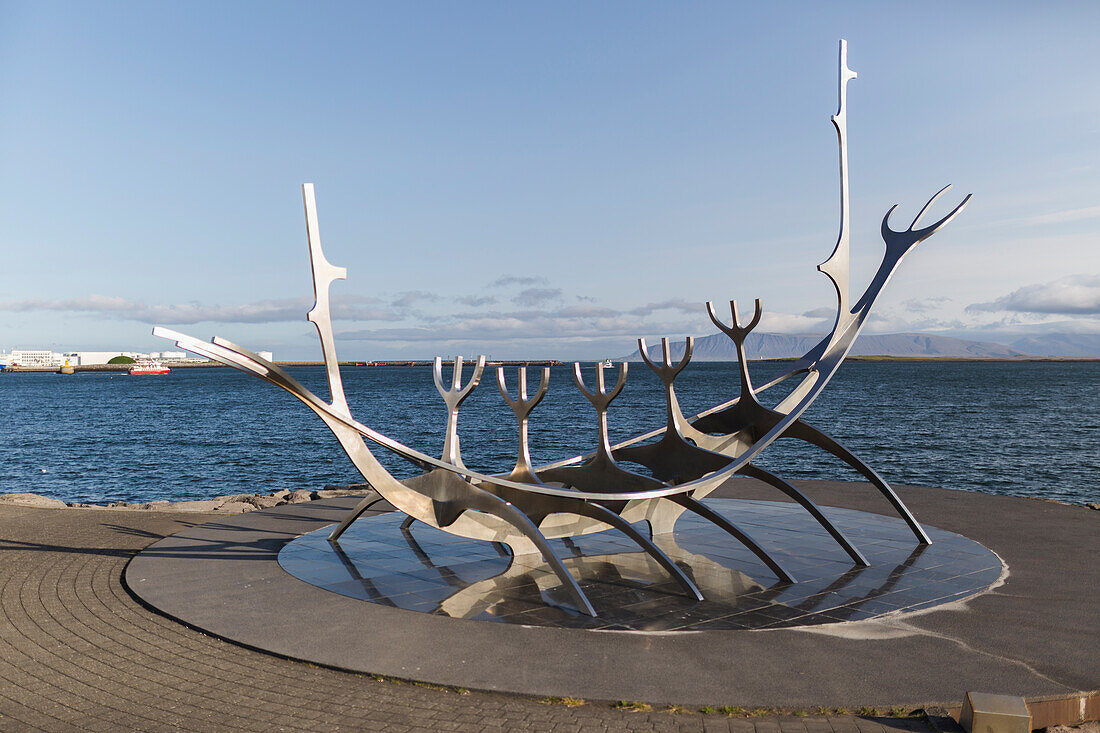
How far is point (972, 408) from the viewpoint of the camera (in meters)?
74.3

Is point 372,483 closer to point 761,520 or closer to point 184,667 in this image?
point 184,667

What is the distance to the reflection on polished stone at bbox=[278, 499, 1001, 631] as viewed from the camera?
31.5ft

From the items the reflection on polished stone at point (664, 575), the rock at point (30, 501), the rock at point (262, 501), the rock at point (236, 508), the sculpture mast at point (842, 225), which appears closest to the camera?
the reflection on polished stone at point (664, 575)

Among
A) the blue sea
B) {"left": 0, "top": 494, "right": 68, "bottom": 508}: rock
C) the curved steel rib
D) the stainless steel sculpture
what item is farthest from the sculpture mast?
the blue sea

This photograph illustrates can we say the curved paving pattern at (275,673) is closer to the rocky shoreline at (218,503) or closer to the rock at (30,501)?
the rocky shoreline at (218,503)

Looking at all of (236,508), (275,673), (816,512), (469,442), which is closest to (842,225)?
(816,512)

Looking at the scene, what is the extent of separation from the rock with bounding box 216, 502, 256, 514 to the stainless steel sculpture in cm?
408

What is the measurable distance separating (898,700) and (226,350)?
7632mm

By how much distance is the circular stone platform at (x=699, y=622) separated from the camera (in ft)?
24.2

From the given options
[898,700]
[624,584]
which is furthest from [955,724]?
[624,584]

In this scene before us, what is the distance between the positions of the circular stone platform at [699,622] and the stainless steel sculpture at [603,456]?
64cm

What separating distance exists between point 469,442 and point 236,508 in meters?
32.2

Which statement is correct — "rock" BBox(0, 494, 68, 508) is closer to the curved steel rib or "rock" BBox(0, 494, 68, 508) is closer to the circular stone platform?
the circular stone platform

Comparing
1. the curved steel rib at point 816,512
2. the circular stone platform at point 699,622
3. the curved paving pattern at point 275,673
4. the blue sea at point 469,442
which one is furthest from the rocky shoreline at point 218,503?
the blue sea at point 469,442
